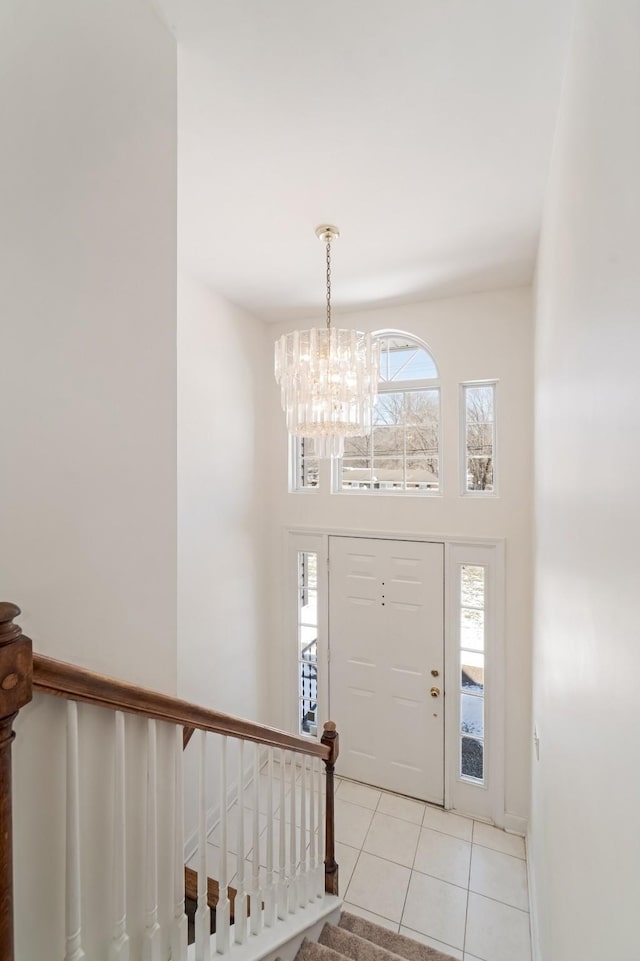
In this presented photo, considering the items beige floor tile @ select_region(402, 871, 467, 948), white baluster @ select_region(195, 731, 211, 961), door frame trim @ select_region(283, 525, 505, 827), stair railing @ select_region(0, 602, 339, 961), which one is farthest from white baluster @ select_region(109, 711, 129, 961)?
door frame trim @ select_region(283, 525, 505, 827)

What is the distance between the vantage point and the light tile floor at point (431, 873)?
7.63 ft

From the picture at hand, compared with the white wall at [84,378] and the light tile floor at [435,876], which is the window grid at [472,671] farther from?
the white wall at [84,378]

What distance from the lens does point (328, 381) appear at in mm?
2076

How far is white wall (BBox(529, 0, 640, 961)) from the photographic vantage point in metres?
0.68

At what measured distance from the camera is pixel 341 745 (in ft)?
11.7

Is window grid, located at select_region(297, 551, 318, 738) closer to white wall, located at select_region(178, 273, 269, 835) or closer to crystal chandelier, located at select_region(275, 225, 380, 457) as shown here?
white wall, located at select_region(178, 273, 269, 835)

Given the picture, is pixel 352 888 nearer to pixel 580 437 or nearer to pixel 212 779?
pixel 212 779

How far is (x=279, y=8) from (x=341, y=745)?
428 centimetres

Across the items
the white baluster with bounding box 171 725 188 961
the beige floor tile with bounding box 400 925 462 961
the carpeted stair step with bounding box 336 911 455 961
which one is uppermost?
the white baluster with bounding box 171 725 188 961

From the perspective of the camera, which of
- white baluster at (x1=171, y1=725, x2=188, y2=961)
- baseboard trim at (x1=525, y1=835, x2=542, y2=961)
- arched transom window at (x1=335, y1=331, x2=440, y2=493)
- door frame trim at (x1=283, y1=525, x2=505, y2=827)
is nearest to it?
white baluster at (x1=171, y1=725, x2=188, y2=961)

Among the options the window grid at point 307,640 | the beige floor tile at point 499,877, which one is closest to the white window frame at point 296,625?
the window grid at point 307,640

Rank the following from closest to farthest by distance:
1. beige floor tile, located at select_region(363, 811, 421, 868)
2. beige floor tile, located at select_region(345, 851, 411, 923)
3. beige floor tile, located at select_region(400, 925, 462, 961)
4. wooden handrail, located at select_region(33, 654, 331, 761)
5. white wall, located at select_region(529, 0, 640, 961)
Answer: white wall, located at select_region(529, 0, 640, 961)
wooden handrail, located at select_region(33, 654, 331, 761)
beige floor tile, located at select_region(400, 925, 462, 961)
beige floor tile, located at select_region(345, 851, 411, 923)
beige floor tile, located at select_region(363, 811, 421, 868)

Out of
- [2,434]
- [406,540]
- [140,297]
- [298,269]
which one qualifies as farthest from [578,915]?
[298,269]

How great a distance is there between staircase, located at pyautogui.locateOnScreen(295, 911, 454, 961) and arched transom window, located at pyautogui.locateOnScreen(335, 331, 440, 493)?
8.37ft
